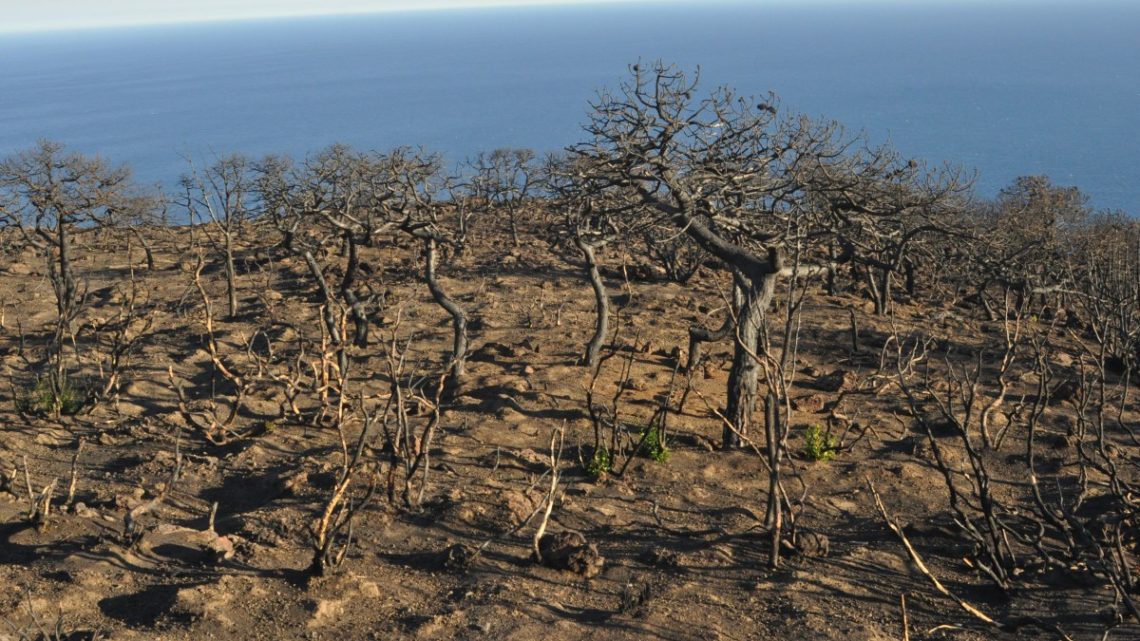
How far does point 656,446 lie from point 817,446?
157 centimetres

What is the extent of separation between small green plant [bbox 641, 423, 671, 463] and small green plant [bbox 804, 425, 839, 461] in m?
1.37

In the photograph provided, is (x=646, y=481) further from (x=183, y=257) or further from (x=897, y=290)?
(x=183, y=257)

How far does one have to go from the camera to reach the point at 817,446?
10086 millimetres

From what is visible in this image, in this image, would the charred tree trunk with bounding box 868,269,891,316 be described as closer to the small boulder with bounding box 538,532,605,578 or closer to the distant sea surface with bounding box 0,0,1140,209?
the small boulder with bounding box 538,532,605,578

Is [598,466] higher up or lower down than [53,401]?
lower down

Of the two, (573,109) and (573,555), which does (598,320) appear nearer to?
(573,555)

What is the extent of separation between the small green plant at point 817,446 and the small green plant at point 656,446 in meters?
1.37

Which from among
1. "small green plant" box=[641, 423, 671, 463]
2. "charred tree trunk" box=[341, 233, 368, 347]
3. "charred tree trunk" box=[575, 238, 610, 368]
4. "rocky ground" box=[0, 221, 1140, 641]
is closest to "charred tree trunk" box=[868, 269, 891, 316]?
"rocky ground" box=[0, 221, 1140, 641]

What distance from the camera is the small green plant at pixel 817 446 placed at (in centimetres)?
1008

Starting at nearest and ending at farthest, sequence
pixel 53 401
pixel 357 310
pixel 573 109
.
Answer: pixel 53 401, pixel 357 310, pixel 573 109

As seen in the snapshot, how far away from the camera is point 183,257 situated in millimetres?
24938

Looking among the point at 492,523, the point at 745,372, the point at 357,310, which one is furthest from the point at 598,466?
the point at 357,310

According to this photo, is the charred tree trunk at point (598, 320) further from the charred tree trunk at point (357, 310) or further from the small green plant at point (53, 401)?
the small green plant at point (53, 401)

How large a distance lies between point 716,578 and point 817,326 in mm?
10086
